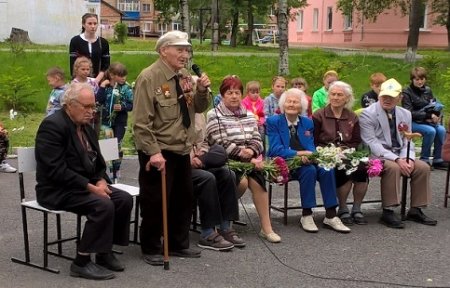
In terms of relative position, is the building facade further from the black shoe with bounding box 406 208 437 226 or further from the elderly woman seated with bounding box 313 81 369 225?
the black shoe with bounding box 406 208 437 226

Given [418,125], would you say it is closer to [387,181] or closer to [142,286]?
[387,181]

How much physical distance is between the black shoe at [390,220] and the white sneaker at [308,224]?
2.57 ft

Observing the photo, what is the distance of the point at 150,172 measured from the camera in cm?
529

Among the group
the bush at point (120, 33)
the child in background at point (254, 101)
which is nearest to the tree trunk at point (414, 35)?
the child in background at point (254, 101)

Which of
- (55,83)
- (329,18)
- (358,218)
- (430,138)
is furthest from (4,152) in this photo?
(329,18)

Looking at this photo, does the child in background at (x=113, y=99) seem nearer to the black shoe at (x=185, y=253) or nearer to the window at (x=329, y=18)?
the black shoe at (x=185, y=253)

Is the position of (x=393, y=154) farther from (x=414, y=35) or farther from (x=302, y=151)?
(x=414, y=35)

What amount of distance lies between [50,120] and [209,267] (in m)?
1.67

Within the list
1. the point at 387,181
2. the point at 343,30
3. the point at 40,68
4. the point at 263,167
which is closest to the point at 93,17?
the point at 263,167

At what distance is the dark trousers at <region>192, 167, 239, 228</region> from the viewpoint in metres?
5.77

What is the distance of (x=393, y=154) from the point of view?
6875 millimetres

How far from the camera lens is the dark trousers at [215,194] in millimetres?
5770

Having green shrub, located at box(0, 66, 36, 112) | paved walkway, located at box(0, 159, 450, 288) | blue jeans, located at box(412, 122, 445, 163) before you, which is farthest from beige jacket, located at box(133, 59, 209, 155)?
green shrub, located at box(0, 66, 36, 112)

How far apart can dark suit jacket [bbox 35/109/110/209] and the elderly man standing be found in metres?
0.47
